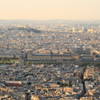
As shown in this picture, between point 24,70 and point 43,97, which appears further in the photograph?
point 24,70

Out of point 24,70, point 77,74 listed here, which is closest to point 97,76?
point 77,74

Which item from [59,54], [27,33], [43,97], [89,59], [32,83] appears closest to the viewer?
[43,97]

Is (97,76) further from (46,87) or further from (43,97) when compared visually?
(43,97)

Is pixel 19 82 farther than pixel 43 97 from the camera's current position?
Yes

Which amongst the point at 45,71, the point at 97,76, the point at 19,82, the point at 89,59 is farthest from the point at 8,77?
the point at 89,59

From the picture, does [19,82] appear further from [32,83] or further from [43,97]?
[43,97]

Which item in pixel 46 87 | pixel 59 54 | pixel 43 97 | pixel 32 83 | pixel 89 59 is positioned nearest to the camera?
pixel 43 97

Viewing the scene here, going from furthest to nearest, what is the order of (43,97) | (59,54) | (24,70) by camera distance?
(59,54), (24,70), (43,97)

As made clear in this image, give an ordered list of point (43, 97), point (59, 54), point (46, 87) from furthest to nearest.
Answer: point (59, 54), point (46, 87), point (43, 97)
